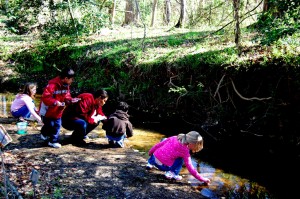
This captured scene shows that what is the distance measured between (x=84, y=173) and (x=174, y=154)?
5.23ft

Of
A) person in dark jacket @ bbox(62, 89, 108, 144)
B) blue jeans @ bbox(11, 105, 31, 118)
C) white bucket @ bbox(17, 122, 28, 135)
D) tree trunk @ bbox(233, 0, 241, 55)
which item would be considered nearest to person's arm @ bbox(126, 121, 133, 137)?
person in dark jacket @ bbox(62, 89, 108, 144)

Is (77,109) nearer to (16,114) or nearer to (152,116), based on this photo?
(16,114)

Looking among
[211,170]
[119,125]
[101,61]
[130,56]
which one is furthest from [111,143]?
[101,61]

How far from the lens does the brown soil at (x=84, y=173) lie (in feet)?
14.8

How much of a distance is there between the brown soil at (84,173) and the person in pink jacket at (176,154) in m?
0.19

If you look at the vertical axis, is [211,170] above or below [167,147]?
below

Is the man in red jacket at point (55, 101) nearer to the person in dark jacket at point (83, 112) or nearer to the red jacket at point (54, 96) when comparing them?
the red jacket at point (54, 96)

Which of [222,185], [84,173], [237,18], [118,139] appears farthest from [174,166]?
[237,18]

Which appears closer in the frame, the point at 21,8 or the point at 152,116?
the point at 152,116

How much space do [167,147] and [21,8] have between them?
12.4m

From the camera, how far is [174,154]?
5.07 m

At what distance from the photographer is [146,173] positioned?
5.42 m

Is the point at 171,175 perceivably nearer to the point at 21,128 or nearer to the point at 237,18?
the point at 21,128

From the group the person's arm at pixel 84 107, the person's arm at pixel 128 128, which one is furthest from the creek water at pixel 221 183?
the person's arm at pixel 84 107
